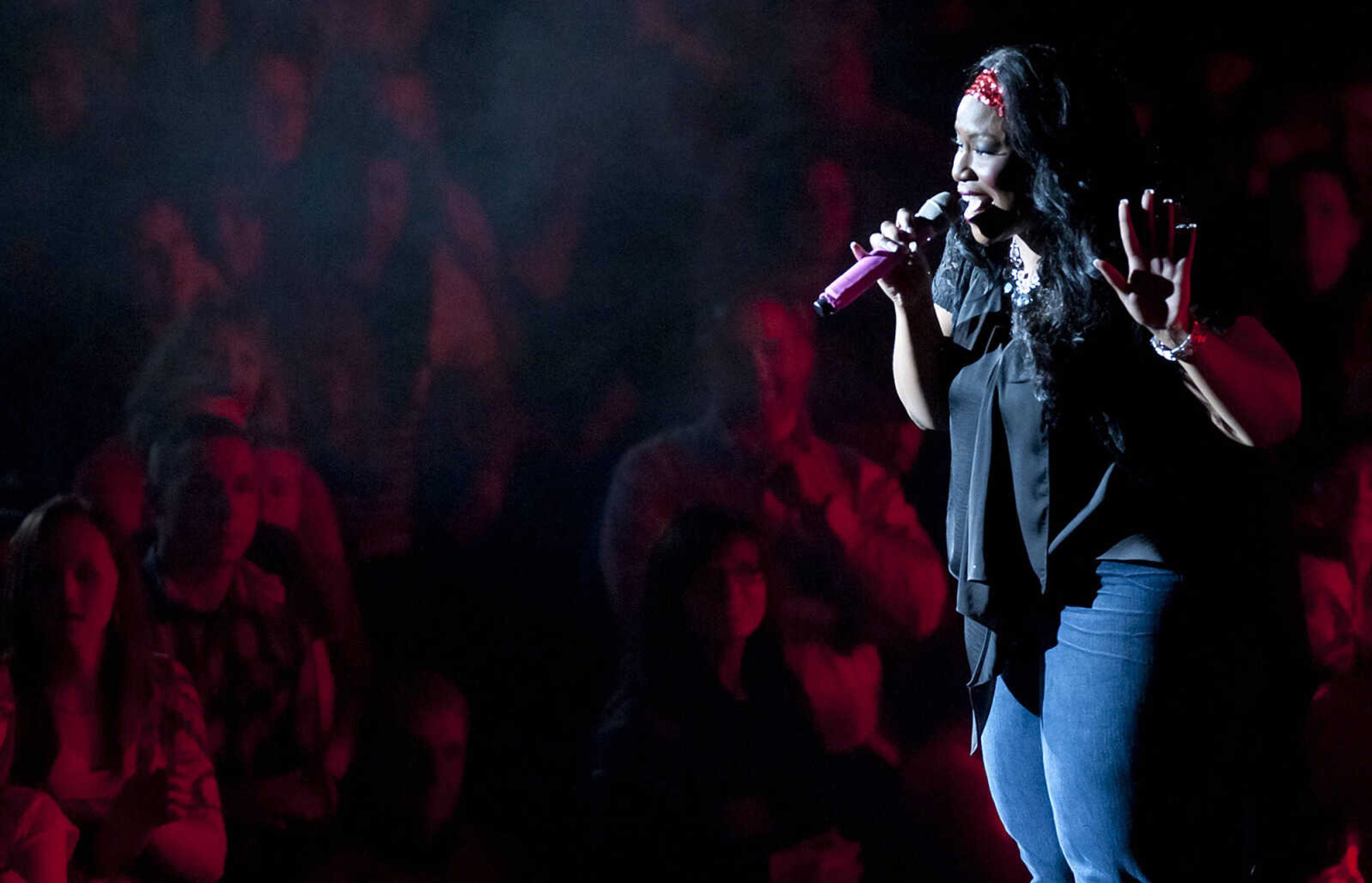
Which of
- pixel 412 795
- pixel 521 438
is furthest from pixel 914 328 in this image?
pixel 412 795

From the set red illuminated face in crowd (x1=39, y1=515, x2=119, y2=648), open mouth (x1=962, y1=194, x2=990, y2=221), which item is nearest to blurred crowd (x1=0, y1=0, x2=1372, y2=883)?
red illuminated face in crowd (x1=39, y1=515, x2=119, y2=648)

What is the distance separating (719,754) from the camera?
7.32 feet

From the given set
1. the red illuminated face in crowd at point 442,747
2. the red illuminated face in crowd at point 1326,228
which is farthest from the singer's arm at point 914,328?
the red illuminated face in crowd at point 1326,228

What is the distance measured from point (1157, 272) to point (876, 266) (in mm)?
321

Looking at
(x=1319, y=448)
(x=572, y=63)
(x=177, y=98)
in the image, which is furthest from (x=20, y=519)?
(x=1319, y=448)

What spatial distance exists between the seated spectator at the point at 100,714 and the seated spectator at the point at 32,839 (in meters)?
0.02

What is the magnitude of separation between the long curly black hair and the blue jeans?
188 mm

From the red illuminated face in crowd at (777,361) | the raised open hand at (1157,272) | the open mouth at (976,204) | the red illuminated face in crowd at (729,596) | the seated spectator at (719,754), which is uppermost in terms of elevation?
the open mouth at (976,204)

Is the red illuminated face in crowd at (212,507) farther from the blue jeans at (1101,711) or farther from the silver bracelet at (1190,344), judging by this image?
the silver bracelet at (1190,344)

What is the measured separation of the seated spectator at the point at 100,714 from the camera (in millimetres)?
1853

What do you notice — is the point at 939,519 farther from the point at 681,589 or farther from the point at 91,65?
the point at 91,65

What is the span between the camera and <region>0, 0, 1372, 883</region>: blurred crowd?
1.90 m

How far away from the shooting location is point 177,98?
1.94m

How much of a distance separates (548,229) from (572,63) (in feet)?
1.07
